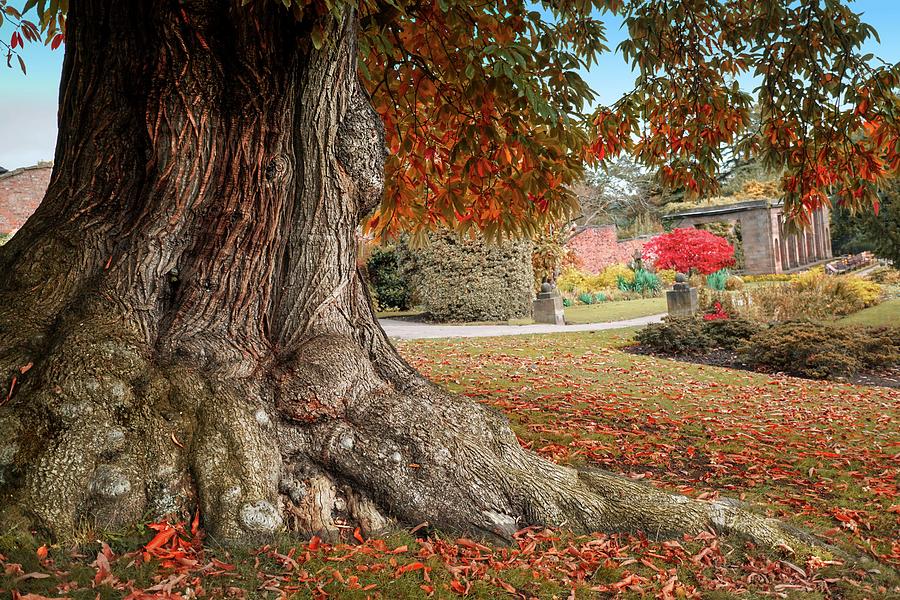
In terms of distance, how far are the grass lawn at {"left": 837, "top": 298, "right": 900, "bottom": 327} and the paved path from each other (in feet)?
14.4

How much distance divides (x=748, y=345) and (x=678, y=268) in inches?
543

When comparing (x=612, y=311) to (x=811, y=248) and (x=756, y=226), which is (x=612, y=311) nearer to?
(x=756, y=226)

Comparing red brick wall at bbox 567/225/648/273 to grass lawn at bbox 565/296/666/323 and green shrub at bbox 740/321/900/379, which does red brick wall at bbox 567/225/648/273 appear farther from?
green shrub at bbox 740/321/900/379

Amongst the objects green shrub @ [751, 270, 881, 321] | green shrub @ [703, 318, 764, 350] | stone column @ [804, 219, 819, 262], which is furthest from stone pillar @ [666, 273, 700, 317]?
stone column @ [804, 219, 819, 262]

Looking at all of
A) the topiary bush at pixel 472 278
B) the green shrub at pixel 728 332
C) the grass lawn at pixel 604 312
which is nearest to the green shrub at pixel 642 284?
the grass lawn at pixel 604 312

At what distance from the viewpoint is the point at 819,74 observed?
254 inches

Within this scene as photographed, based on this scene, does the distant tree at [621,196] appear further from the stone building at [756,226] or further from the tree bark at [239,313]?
the tree bark at [239,313]

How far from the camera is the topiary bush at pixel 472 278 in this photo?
19000 millimetres

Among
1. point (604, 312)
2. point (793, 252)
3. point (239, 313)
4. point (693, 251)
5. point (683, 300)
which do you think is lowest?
point (604, 312)

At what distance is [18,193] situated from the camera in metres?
30.1

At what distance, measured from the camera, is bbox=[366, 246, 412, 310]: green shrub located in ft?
75.3

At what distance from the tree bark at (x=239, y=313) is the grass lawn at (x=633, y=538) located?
0.71ft

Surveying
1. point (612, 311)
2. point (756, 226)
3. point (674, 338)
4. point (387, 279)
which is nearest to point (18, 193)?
point (387, 279)

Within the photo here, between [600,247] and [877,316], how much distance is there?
1889 cm
